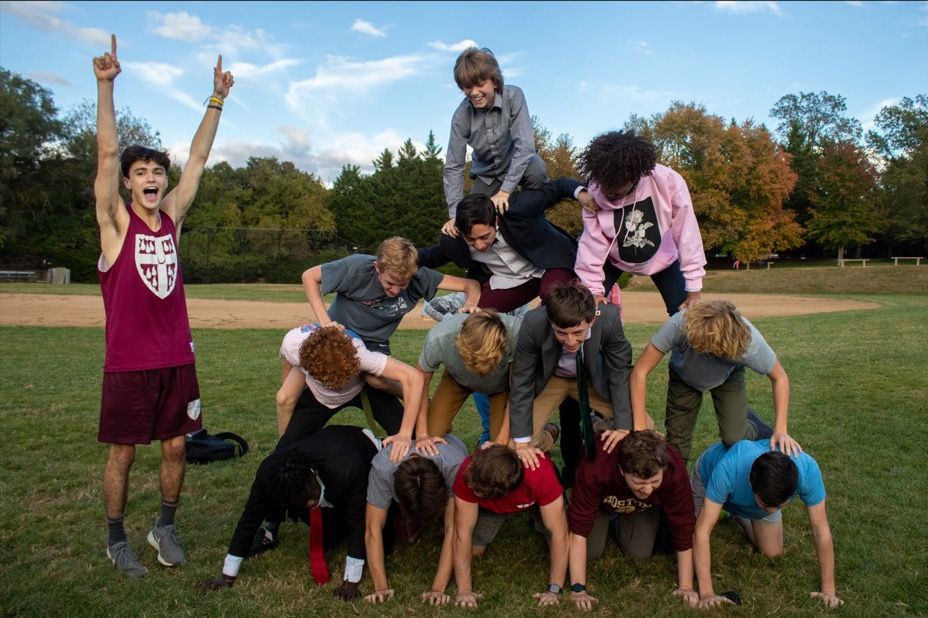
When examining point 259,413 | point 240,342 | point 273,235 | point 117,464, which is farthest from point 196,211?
point 117,464

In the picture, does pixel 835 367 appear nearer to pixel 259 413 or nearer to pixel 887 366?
pixel 887 366

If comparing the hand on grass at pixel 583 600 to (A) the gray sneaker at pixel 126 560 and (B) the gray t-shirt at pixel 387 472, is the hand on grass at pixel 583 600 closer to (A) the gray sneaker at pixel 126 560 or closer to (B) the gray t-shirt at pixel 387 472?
(B) the gray t-shirt at pixel 387 472

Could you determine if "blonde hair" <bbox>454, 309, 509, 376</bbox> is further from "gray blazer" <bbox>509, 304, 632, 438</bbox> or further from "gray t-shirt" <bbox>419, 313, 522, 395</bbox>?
"gray t-shirt" <bbox>419, 313, 522, 395</bbox>

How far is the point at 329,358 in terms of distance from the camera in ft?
14.3

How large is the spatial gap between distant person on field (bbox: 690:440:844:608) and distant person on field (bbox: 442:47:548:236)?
2.32 metres

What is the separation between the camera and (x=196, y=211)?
58.0 m

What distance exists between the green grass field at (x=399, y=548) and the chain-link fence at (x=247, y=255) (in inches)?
1313

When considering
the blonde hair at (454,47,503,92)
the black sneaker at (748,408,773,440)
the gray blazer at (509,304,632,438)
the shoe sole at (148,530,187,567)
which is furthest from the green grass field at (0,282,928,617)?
the blonde hair at (454,47,503,92)

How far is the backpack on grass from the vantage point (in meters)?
6.54

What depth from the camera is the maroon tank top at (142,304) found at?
14.5 feet

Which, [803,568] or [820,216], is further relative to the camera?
[820,216]

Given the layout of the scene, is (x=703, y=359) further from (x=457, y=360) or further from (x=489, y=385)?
(x=457, y=360)

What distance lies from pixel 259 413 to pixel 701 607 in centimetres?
601

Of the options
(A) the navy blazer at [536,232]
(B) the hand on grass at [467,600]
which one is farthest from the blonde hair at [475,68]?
(B) the hand on grass at [467,600]
